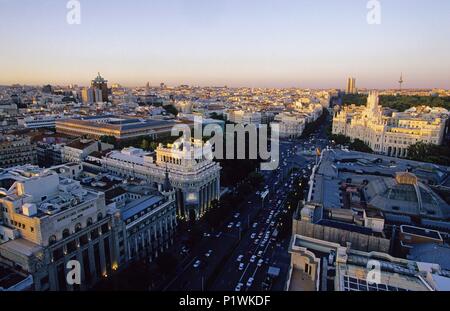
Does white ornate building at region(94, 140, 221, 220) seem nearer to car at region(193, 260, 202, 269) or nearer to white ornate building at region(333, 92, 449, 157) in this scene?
car at region(193, 260, 202, 269)

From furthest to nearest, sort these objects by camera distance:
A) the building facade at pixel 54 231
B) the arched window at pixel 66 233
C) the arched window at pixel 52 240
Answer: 1. the arched window at pixel 66 233
2. the arched window at pixel 52 240
3. the building facade at pixel 54 231

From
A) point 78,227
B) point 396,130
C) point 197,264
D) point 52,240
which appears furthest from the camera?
point 396,130

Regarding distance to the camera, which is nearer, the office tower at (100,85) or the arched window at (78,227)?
the arched window at (78,227)

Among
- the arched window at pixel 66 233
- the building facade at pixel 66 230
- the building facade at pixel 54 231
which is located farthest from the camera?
the arched window at pixel 66 233

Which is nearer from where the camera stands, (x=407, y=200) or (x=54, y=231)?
(x=54, y=231)

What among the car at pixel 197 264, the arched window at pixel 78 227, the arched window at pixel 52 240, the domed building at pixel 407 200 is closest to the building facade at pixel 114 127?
the car at pixel 197 264

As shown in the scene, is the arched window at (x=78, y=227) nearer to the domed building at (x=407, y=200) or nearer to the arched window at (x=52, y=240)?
the arched window at (x=52, y=240)

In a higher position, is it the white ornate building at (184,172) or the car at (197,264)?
the white ornate building at (184,172)

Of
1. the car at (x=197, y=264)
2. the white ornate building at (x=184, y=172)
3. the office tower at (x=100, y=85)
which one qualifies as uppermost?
the office tower at (x=100, y=85)

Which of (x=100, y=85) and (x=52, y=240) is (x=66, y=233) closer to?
(x=52, y=240)

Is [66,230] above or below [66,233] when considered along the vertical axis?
above

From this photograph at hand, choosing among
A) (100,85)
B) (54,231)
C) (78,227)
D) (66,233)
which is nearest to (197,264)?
(78,227)
